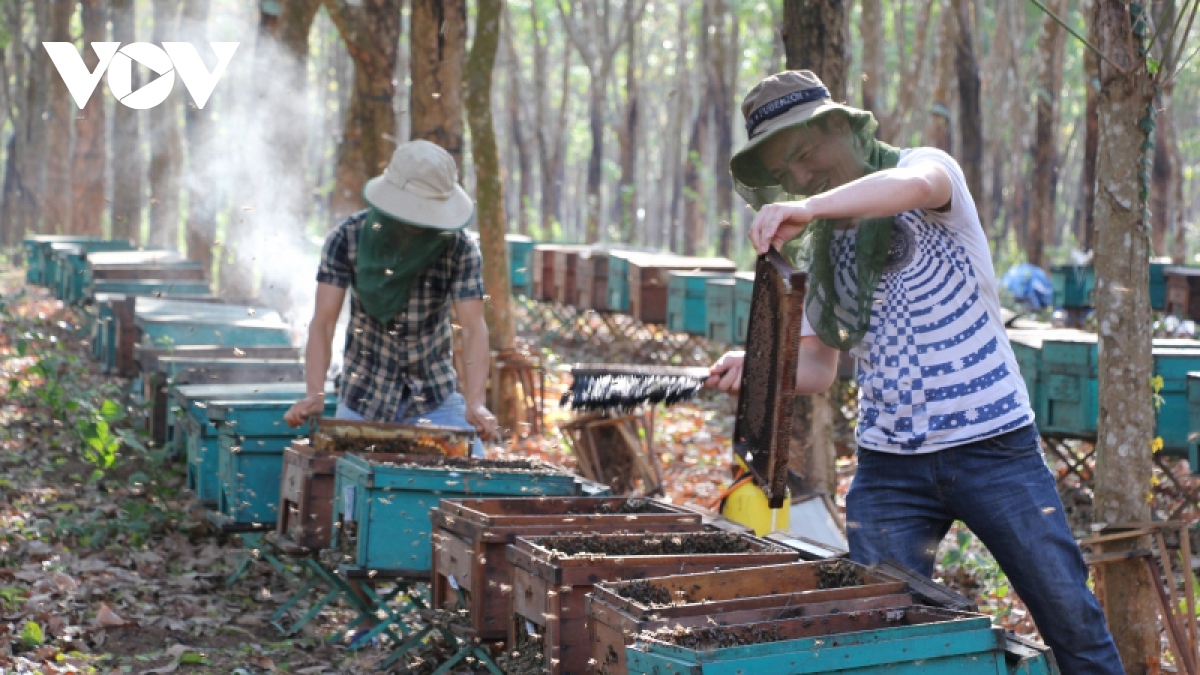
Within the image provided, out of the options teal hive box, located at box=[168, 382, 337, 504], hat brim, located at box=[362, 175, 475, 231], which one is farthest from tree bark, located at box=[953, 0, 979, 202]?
hat brim, located at box=[362, 175, 475, 231]

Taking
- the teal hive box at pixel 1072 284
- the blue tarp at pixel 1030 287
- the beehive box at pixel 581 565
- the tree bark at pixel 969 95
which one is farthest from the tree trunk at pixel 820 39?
the tree bark at pixel 969 95

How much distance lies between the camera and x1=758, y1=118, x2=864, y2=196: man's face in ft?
12.8

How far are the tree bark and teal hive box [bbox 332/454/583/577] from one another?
15.7 meters

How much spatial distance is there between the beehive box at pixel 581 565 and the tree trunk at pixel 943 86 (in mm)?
14643

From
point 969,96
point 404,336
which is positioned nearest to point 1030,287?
point 969,96

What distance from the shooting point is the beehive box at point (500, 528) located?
461 cm

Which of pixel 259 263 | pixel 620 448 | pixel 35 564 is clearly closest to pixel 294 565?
pixel 35 564

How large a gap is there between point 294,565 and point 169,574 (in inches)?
28.4

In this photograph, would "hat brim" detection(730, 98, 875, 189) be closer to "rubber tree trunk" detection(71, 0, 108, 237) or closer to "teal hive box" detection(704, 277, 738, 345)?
"teal hive box" detection(704, 277, 738, 345)

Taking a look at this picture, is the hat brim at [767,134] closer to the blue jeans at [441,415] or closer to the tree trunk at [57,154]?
the blue jeans at [441,415]

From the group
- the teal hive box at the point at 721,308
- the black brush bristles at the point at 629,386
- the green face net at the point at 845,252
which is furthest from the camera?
the teal hive box at the point at 721,308

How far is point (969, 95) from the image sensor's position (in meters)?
20.6

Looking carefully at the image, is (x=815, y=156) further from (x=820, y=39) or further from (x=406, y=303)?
(x=820, y=39)

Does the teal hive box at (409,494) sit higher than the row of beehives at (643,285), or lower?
lower
